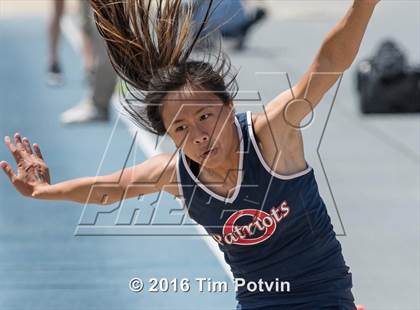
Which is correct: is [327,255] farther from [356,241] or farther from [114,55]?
[356,241]

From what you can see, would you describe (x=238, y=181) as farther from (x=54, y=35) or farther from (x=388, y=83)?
(x=54, y=35)

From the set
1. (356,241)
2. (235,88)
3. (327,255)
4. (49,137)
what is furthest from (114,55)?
(49,137)

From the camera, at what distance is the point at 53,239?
332 inches

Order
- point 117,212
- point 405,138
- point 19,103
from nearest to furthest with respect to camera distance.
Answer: point 117,212
point 405,138
point 19,103

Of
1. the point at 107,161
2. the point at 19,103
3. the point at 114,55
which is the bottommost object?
the point at 19,103

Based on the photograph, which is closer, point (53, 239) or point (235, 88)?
point (235, 88)

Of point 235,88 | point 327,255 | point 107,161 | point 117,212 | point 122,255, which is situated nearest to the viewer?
point 327,255

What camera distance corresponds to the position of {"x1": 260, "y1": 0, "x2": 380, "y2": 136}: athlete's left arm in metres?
4.28

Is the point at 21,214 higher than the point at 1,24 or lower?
higher

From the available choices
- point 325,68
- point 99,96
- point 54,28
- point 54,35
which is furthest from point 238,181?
point 54,28

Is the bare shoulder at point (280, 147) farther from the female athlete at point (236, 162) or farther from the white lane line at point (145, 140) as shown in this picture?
the white lane line at point (145, 140)

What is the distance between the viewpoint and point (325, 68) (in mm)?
4461

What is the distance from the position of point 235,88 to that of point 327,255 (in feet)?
2.79

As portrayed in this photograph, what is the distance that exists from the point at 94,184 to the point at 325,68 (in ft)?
4.13
